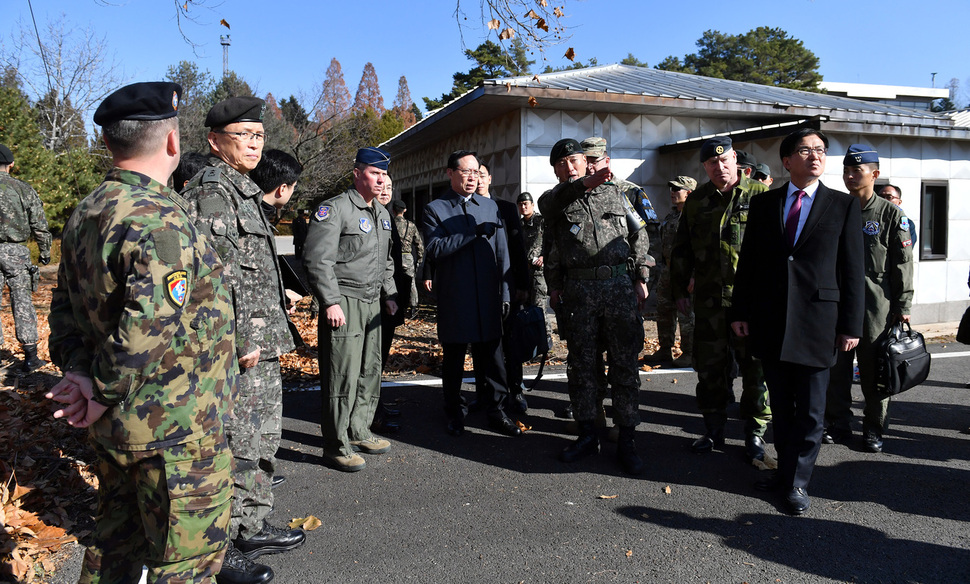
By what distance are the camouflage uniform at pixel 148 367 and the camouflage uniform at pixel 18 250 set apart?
6.19m

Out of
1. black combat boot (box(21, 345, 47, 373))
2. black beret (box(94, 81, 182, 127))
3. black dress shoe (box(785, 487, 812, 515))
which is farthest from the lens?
black combat boot (box(21, 345, 47, 373))

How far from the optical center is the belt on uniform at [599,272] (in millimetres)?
4539

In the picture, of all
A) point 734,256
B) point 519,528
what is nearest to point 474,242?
point 734,256

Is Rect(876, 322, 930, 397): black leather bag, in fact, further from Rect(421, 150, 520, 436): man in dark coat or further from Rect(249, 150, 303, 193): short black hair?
Rect(249, 150, 303, 193): short black hair

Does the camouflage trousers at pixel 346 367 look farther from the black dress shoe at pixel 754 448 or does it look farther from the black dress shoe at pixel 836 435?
the black dress shoe at pixel 836 435

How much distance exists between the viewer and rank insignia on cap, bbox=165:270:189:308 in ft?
6.66

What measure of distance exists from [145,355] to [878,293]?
5078 mm

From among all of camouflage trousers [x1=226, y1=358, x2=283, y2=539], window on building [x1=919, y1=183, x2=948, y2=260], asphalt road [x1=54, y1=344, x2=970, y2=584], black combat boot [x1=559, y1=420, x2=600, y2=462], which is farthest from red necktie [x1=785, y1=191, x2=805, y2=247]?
window on building [x1=919, y1=183, x2=948, y2=260]

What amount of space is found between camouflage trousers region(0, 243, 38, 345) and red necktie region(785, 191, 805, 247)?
25.4 ft

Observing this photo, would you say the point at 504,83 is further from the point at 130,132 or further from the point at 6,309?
the point at 6,309

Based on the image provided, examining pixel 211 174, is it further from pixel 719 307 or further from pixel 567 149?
pixel 719 307

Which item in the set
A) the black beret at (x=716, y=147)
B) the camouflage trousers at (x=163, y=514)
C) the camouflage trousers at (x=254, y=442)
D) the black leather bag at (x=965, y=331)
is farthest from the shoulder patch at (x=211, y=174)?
the black leather bag at (x=965, y=331)

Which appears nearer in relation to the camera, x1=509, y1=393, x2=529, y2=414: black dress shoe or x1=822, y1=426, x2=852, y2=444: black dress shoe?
x1=822, y1=426, x2=852, y2=444: black dress shoe

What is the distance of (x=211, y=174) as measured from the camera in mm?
3182
